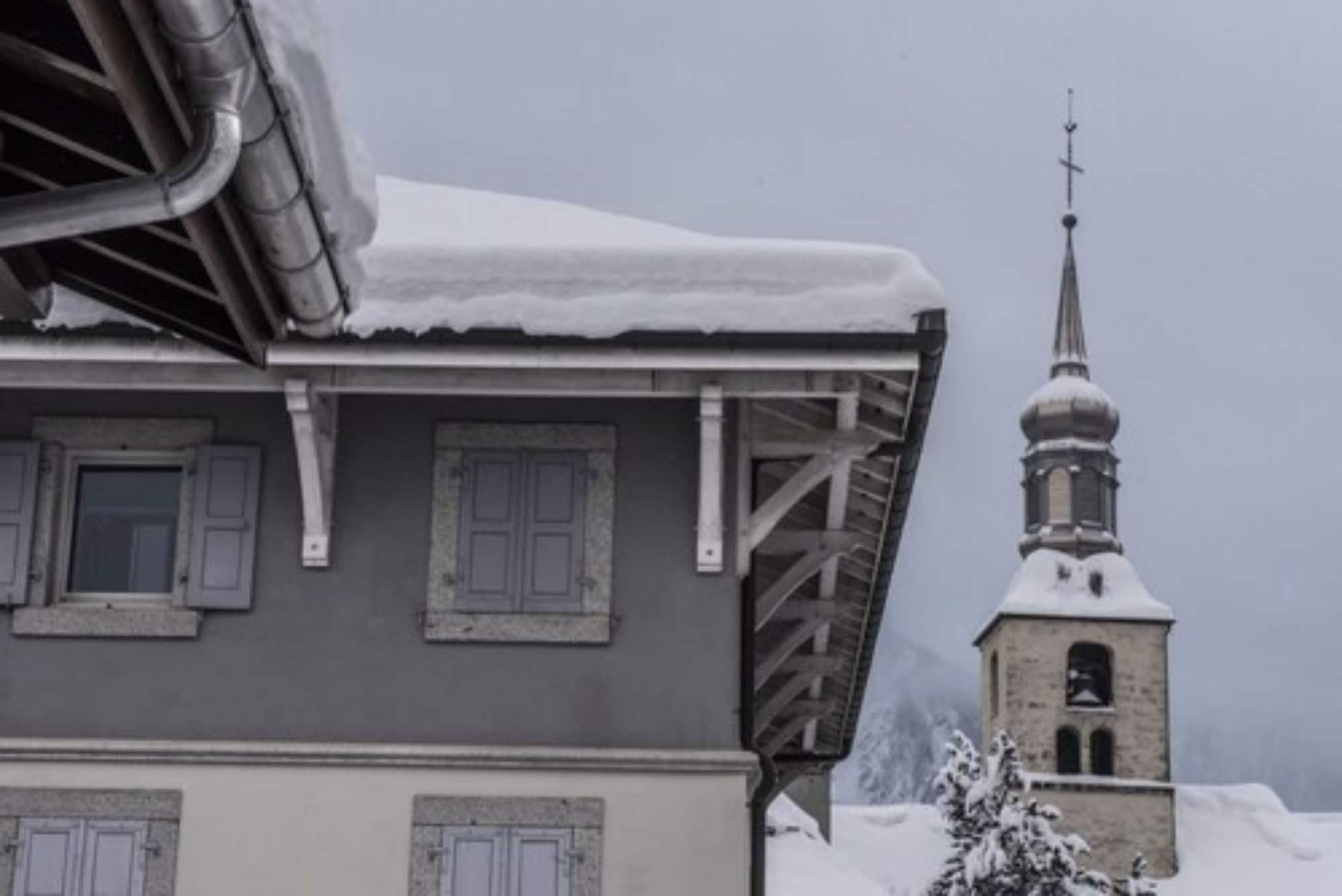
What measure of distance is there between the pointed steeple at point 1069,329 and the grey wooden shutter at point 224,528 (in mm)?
66874

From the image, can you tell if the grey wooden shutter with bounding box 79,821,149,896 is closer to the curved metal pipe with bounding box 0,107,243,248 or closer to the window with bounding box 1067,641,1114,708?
the curved metal pipe with bounding box 0,107,243,248

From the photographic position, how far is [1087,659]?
251 feet

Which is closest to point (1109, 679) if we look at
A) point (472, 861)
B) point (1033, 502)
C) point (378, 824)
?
point (1033, 502)

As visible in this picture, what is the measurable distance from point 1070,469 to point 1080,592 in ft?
11.7

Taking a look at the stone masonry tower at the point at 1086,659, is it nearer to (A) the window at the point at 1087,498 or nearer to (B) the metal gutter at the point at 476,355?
(A) the window at the point at 1087,498

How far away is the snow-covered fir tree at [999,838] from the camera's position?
50625 millimetres

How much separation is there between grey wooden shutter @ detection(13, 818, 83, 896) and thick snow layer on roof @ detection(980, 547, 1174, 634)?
64244 mm

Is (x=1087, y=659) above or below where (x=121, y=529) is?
above

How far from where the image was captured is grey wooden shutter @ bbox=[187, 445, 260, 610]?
515 inches

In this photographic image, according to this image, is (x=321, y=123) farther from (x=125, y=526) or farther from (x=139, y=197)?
(x=125, y=526)

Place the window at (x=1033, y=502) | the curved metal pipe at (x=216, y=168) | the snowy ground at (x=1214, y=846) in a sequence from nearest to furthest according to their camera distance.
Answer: the curved metal pipe at (x=216, y=168), the window at (x=1033, y=502), the snowy ground at (x=1214, y=846)

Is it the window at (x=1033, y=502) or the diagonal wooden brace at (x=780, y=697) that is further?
the window at (x=1033, y=502)

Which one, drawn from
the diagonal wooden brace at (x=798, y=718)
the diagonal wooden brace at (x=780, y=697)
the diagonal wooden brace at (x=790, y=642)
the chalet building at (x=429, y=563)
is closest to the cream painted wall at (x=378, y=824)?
the chalet building at (x=429, y=563)

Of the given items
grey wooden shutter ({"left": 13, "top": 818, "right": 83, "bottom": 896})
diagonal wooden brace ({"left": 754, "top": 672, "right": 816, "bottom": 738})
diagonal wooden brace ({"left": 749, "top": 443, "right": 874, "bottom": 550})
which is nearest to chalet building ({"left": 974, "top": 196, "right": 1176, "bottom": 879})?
diagonal wooden brace ({"left": 754, "top": 672, "right": 816, "bottom": 738})
